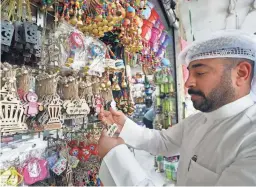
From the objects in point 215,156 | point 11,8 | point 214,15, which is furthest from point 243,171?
point 214,15

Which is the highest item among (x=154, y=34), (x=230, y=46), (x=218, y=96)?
(x=154, y=34)

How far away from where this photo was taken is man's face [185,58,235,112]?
0.78 metres

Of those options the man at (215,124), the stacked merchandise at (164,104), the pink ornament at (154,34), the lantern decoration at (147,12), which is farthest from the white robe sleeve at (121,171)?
the stacked merchandise at (164,104)

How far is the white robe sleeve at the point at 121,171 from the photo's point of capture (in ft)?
2.16

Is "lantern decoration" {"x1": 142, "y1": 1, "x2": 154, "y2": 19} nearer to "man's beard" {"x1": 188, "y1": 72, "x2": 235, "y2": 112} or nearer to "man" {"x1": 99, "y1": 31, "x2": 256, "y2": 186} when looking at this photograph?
"man" {"x1": 99, "y1": 31, "x2": 256, "y2": 186}

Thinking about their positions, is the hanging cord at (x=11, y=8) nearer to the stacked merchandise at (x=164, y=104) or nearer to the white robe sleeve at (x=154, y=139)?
the white robe sleeve at (x=154, y=139)

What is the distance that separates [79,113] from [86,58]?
23 centimetres

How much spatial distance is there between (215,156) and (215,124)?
17cm

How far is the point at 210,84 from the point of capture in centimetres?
79

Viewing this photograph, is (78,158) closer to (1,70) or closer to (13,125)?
(13,125)

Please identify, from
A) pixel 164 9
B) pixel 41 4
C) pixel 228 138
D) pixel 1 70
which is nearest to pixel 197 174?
pixel 228 138

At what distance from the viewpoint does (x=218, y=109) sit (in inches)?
32.7

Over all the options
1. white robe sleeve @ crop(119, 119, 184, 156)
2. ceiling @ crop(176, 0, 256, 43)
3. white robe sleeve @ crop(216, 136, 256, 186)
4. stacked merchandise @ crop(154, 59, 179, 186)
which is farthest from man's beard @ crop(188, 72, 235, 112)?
ceiling @ crop(176, 0, 256, 43)

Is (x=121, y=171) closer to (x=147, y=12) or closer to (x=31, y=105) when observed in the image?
(x=31, y=105)
